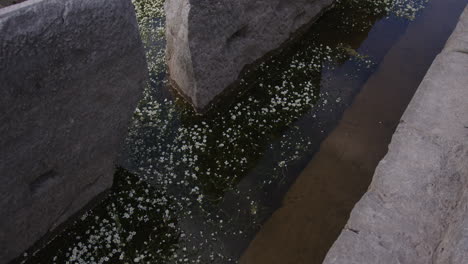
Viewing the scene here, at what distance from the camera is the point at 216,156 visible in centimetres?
325

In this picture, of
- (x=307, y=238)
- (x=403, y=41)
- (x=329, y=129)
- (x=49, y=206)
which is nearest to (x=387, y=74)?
(x=403, y=41)

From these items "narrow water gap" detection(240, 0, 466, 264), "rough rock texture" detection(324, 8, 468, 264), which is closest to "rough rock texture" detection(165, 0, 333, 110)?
"narrow water gap" detection(240, 0, 466, 264)

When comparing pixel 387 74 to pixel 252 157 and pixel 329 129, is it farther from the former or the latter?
pixel 252 157

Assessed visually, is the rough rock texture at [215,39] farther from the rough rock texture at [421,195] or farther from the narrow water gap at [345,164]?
the rough rock texture at [421,195]

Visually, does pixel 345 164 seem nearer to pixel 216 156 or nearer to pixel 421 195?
pixel 421 195

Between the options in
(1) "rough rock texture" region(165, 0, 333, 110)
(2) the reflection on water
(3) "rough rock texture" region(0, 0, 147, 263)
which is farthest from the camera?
(1) "rough rock texture" region(165, 0, 333, 110)

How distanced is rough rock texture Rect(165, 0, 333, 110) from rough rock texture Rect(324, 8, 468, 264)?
4.86 ft

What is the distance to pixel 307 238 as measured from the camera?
2.78m

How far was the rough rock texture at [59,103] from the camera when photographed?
1.92 metres

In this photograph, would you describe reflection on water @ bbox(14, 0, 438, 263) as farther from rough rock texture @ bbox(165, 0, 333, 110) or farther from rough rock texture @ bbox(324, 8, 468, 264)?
rough rock texture @ bbox(324, 8, 468, 264)

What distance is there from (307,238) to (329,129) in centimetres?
111

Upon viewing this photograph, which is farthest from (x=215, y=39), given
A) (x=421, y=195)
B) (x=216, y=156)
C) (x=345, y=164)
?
(x=421, y=195)

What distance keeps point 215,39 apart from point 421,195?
6.13 feet

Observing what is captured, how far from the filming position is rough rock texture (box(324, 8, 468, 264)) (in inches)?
86.2
